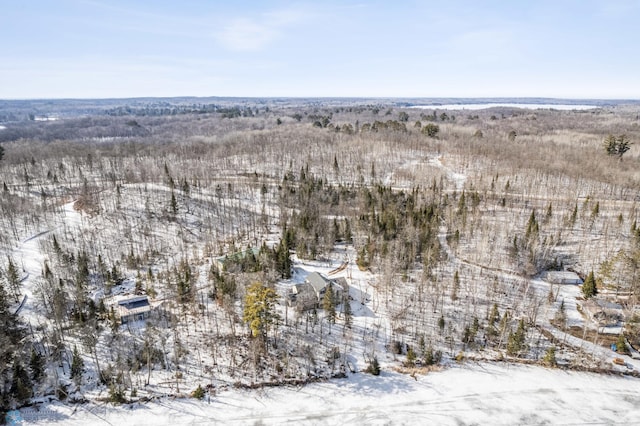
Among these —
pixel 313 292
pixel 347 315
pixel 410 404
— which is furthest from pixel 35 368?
pixel 410 404

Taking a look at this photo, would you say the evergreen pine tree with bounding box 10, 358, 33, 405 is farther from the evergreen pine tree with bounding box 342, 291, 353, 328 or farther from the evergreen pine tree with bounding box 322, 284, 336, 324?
the evergreen pine tree with bounding box 342, 291, 353, 328

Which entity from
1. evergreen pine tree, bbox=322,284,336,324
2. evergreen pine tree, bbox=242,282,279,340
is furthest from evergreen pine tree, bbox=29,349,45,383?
evergreen pine tree, bbox=322,284,336,324

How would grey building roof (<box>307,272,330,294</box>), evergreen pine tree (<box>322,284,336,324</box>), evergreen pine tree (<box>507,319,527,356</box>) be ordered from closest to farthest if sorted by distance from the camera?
1. evergreen pine tree (<box>507,319,527,356</box>)
2. evergreen pine tree (<box>322,284,336,324</box>)
3. grey building roof (<box>307,272,330,294</box>)

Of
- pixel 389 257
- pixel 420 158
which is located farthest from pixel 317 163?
pixel 389 257

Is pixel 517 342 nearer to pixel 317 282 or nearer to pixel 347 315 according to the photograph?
pixel 347 315

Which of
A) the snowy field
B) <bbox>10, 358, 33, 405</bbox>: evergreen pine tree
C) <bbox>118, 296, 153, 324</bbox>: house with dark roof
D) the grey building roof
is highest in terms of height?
the grey building roof

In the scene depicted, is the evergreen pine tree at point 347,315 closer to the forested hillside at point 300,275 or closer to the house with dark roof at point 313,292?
the forested hillside at point 300,275

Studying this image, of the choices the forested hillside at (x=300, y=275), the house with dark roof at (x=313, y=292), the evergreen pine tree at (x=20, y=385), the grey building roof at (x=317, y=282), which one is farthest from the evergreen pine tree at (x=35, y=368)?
the grey building roof at (x=317, y=282)

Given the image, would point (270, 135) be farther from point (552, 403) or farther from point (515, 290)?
point (552, 403)

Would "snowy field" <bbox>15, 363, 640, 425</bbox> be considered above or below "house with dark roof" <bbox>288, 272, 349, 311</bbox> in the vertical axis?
below
